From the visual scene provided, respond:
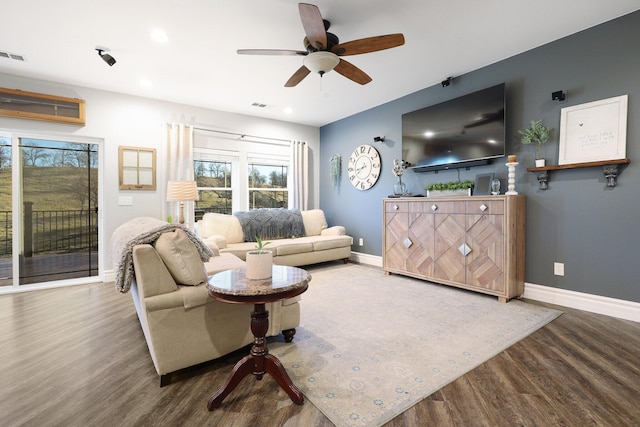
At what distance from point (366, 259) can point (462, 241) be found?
197 centimetres

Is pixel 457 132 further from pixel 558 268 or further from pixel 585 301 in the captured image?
pixel 585 301

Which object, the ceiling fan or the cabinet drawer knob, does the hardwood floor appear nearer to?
the cabinet drawer knob

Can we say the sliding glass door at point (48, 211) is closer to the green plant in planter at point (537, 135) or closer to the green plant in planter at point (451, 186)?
the green plant in planter at point (451, 186)

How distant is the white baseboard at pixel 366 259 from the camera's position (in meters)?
4.92

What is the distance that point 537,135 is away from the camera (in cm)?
307

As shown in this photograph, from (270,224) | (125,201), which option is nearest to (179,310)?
(270,224)

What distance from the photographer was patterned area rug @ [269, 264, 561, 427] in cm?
161

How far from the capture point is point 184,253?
1.79 m

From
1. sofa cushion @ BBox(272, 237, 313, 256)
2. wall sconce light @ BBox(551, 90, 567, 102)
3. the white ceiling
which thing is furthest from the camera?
sofa cushion @ BBox(272, 237, 313, 256)

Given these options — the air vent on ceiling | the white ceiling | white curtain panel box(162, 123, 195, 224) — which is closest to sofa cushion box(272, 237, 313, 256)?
white curtain panel box(162, 123, 195, 224)

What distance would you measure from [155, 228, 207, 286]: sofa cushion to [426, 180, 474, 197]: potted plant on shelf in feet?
10.1

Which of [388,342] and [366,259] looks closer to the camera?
[388,342]

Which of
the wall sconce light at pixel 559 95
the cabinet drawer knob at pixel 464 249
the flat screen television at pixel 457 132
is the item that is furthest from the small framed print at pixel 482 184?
the wall sconce light at pixel 559 95

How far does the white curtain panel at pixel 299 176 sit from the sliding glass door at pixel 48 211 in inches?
120
